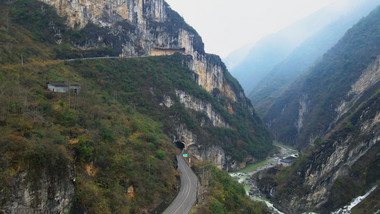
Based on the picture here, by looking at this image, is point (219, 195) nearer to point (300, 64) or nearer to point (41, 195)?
point (41, 195)

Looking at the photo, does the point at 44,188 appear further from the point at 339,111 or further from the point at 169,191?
the point at 339,111

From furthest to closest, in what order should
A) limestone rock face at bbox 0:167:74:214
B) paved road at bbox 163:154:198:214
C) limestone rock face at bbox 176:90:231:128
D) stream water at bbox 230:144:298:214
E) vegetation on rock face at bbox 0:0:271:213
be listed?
limestone rock face at bbox 176:90:231:128, stream water at bbox 230:144:298:214, paved road at bbox 163:154:198:214, vegetation on rock face at bbox 0:0:271:213, limestone rock face at bbox 0:167:74:214

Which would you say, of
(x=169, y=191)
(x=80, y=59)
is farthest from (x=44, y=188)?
(x=80, y=59)

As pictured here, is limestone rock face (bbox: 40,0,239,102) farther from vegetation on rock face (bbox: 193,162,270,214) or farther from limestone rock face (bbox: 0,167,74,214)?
limestone rock face (bbox: 0,167,74,214)

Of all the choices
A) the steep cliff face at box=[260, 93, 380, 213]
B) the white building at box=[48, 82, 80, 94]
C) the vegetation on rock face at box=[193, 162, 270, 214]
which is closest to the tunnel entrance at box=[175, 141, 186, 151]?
the vegetation on rock face at box=[193, 162, 270, 214]

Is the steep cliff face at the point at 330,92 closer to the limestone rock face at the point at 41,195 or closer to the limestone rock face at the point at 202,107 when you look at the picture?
the limestone rock face at the point at 202,107

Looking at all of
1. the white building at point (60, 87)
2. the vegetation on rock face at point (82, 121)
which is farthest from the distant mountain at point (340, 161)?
the white building at point (60, 87)

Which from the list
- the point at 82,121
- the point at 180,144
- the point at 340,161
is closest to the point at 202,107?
the point at 180,144
